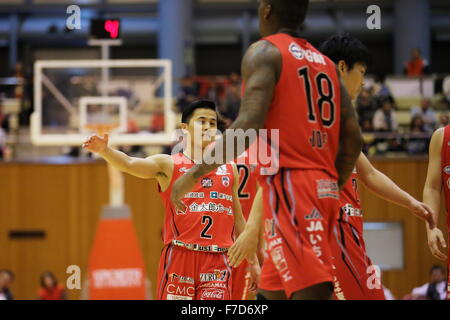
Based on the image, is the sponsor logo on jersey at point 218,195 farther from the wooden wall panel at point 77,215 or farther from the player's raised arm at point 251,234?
the wooden wall panel at point 77,215

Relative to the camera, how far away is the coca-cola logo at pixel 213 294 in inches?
227

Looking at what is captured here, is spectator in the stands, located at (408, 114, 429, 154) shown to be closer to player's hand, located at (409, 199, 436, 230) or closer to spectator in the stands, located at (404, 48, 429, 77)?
spectator in the stands, located at (404, 48, 429, 77)

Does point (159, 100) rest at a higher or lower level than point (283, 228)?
higher

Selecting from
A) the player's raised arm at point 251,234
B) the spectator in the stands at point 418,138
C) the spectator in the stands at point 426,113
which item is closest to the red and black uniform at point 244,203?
the player's raised arm at point 251,234

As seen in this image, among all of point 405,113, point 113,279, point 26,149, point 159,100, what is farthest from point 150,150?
point 113,279

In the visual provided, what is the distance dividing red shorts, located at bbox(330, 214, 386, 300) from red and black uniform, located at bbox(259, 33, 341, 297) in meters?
1.07

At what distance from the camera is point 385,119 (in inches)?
641

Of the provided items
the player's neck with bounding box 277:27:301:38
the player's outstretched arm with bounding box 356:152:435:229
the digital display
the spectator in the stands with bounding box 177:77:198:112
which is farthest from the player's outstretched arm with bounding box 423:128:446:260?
the spectator in the stands with bounding box 177:77:198:112

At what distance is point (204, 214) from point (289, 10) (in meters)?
2.42
